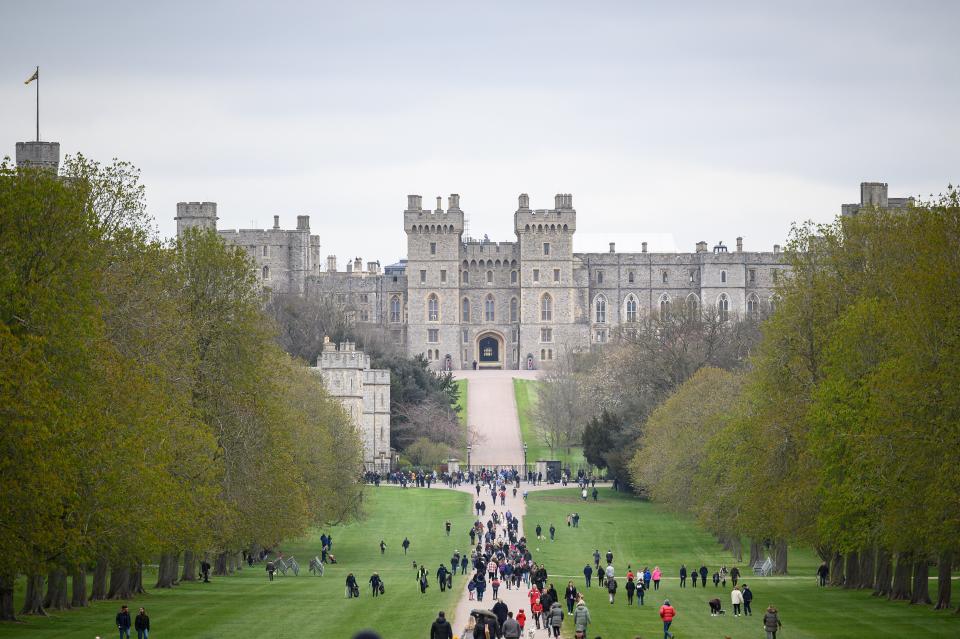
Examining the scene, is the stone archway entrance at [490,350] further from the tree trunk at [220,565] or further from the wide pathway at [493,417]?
the tree trunk at [220,565]

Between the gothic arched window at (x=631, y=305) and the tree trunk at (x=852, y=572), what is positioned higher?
the gothic arched window at (x=631, y=305)

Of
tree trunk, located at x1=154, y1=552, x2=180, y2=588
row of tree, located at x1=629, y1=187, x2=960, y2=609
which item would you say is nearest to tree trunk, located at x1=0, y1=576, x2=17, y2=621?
tree trunk, located at x1=154, y1=552, x2=180, y2=588

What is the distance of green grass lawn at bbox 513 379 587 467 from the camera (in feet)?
277

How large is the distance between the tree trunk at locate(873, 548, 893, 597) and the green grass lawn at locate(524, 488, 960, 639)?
0.36 meters

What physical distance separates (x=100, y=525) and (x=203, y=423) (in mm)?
6583

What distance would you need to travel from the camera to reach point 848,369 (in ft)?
116

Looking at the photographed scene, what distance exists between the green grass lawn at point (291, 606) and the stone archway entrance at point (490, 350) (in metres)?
64.8

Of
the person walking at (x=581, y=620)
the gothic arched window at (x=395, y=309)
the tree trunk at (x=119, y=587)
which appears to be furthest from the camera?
the gothic arched window at (x=395, y=309)

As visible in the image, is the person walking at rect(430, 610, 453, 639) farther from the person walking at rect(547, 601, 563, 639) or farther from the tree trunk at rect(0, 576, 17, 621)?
the tree trunk at rect(0, 576, 17, 621)

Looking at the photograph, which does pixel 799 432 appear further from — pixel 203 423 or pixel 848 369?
pixel 203 423

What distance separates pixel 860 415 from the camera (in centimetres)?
3322

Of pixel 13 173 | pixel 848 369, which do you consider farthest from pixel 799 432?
pixel 13 173

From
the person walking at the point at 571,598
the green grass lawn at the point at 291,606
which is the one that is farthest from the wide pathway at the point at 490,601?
the person walking at the point at 571,598

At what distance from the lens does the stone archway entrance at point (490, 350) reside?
394 feet
